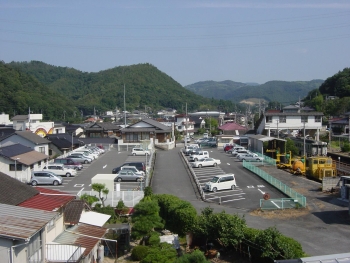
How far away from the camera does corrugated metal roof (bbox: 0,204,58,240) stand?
314 inches

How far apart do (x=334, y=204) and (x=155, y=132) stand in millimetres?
30000

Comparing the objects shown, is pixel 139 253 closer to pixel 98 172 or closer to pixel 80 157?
pixel 98 172

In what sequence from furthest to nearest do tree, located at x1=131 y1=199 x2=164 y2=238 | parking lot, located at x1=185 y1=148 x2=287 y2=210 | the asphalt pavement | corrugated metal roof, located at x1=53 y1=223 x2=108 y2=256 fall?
parking lot, located at x1=185 y1=148 x2=287 y2=210 < tree, located at x1=131 y1=199 x2=164 y2=238 < the asphalt pavement < corrugated metal roof, located at x1=53 y1=223 x2=108 y2=256

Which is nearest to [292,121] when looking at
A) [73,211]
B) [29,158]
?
[29,158]

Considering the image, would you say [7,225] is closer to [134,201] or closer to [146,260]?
[146,260]

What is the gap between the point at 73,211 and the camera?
1210 cm

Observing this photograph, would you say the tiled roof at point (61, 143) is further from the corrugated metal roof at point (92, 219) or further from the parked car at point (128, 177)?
the corrugated metal roof at point (92, 219)

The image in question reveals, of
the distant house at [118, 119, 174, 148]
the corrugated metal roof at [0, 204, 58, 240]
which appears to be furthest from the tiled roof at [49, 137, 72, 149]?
the corrugated metal roof at [0, 204, 58, 240]

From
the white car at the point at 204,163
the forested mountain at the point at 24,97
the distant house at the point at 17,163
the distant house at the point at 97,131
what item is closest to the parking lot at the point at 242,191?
the white car at the point at 204,163

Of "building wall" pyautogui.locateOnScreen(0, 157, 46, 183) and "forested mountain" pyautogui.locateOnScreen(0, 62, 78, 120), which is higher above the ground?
"forested mountain" pyautogui.locateOnScreen(0, 62, 78, 120)

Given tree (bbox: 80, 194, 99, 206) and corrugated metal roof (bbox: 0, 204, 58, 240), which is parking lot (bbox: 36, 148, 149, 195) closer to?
tree (bbox: 80, 194, 99, 206)

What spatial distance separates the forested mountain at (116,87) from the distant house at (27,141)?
76508 millimetres

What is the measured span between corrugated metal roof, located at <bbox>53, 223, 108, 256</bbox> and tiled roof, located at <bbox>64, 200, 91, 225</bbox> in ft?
0.76

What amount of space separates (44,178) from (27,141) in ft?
26.8
